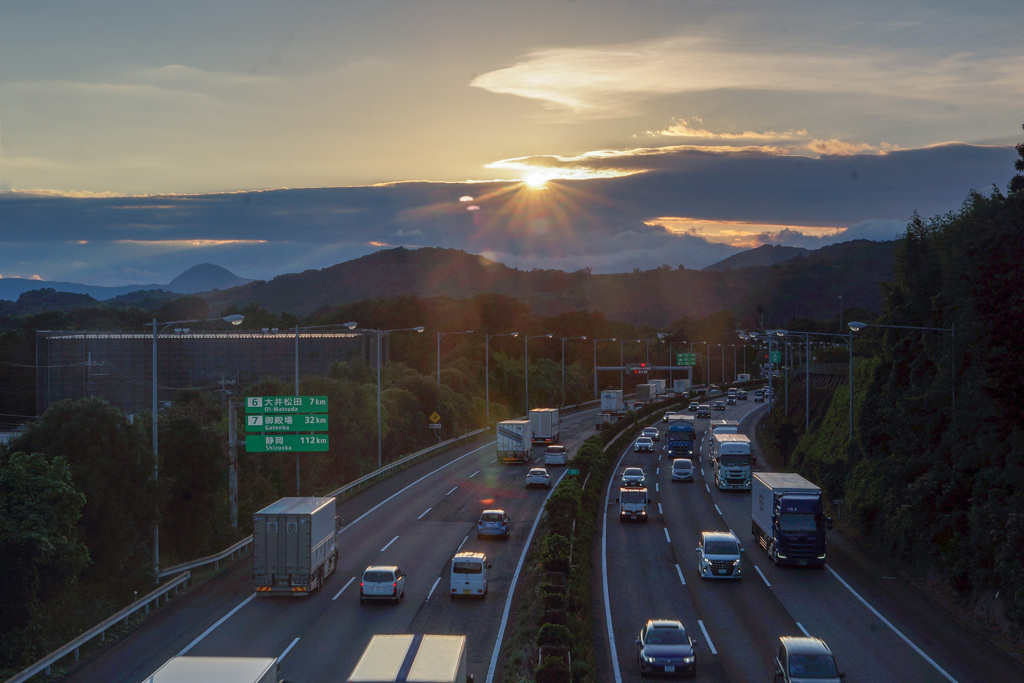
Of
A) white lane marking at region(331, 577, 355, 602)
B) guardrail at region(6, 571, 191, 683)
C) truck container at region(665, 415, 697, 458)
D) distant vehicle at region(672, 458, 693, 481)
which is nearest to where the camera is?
guardrail at region(6, 571, 191, 683)

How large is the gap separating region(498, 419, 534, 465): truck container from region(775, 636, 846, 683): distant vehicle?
4552 cm

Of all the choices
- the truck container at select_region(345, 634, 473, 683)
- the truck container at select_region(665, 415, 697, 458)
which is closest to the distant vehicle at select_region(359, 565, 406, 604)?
the truck container at select_region(345, 634, 473, 683)

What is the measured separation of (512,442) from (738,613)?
124ft

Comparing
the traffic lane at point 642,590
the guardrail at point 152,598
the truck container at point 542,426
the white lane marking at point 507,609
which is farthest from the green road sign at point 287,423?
the truck container at point 542,426

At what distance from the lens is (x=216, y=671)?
15.9m

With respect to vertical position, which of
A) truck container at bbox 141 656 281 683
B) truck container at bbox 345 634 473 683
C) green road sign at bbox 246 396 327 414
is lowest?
truck container at bbox 141 656 281 683

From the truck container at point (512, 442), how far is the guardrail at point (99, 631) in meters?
35.0

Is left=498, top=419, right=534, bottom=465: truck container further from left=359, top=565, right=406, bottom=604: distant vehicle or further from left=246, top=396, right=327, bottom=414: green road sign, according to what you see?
left=359, top=565, right=406, bottom=604: distant vehicle

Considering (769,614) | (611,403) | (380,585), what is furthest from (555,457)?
(611,403)

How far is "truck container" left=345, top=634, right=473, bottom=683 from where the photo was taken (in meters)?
15.3

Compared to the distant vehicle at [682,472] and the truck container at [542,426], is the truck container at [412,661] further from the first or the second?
the truck container at [542,426]

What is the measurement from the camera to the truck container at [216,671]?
50.9 feet

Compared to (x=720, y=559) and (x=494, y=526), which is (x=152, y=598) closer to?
(x=494, y=526)

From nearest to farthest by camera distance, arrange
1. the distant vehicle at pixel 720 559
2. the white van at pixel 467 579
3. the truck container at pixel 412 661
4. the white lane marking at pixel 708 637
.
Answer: the truck container at pixel 412 661 → the white lane marking at pixel 708 637 → the white van at pixel 467 579 → the distant vehicle at pixel 720 559
